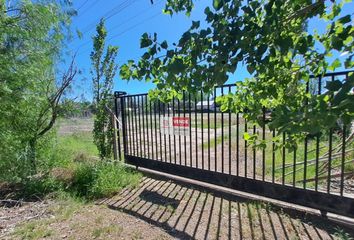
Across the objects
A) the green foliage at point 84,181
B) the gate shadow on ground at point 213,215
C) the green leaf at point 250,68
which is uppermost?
the green leaf at point 250,68

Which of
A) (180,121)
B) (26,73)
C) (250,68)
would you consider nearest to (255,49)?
(250,68)

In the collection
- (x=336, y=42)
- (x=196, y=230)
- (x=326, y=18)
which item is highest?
(x=326, y=18)

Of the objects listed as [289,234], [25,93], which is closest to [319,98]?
[289,234]

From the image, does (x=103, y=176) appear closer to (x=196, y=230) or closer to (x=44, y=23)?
(x=196, y=230)

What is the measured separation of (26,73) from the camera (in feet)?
12.4

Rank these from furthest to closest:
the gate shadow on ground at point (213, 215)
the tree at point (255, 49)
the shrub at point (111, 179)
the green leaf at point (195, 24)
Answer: the shrub at point (111, 179) < the gate shadow on ground at point (213, 215) < the green leaf at point (195, 24) < the tree at point (255, 49)

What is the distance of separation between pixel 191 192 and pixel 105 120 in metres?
2.28

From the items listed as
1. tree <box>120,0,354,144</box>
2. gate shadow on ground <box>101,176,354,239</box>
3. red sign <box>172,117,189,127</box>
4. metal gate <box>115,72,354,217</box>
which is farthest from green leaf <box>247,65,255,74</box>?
red sign <box>172,117,189,127</box>

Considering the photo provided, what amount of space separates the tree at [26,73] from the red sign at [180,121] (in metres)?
2.26

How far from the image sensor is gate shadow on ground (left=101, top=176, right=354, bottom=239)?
2.80m

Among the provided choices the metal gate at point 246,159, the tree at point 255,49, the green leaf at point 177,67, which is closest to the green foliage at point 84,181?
the metal gate at point 246,159

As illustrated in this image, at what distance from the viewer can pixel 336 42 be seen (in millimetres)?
1072

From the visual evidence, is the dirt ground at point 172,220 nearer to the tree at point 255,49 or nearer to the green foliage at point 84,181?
the green foliage at point 84,181

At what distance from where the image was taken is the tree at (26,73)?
3.65 metres
